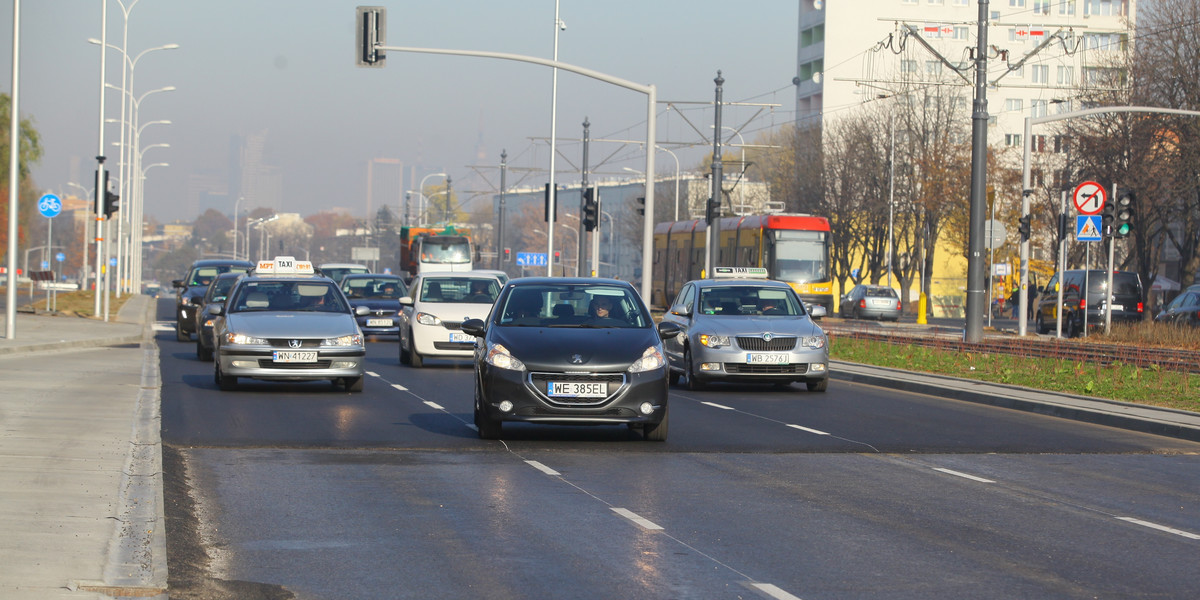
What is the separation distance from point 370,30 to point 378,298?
874 cm

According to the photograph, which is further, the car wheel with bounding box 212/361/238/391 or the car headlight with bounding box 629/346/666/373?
the car wheel with bounding box 212/361/238/391

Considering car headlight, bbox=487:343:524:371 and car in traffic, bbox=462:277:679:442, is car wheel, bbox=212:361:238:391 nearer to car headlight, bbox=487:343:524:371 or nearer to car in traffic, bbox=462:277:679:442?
car in traffic, bbox=462:277:679:442

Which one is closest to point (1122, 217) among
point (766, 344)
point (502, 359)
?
point (766, 344)

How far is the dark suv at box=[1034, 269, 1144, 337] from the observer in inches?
1527

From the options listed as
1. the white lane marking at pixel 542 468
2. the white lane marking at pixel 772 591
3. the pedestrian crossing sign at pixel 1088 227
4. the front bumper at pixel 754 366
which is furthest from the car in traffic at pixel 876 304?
the white lane marking at pixel 772 591

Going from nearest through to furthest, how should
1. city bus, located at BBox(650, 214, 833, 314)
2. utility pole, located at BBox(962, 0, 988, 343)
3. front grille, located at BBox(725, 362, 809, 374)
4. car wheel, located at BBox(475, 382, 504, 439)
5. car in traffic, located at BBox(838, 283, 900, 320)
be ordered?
car wheel, located at BBox(475, 382, 504, 439)
front grille, located at BBox(725, 362, 809, 374)
utility pole, located at BBox(962, 0, 988, 343)
city bus, located at BBox(650, 214, 833, 314)
car in traffic, located at BBox(838, 283, 900, 320)

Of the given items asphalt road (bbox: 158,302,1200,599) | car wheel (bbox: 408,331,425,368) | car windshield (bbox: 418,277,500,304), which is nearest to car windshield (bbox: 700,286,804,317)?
asphalt road (bbox: 158,302,1200,599)

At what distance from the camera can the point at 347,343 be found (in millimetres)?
18047

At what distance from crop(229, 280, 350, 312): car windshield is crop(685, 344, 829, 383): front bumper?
498 cm

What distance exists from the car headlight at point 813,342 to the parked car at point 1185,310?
15.0 metres

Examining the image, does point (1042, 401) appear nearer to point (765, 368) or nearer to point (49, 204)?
point (765, 368)

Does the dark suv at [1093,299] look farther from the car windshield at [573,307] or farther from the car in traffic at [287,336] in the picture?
the car windshield at [573,307]

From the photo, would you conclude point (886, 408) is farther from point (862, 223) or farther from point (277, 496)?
point (862, 223)

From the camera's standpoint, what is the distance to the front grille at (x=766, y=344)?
65.0 feet
